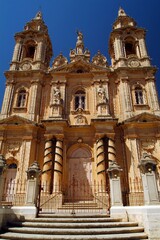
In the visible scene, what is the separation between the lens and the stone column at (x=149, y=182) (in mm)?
7867

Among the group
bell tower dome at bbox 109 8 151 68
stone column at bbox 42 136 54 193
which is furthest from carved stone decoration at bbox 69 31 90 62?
stone column at bbox 42 136 54 193

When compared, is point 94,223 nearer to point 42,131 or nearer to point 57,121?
point 57,121

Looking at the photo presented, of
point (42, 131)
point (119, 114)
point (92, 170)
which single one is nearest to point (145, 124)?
point (119, 114)

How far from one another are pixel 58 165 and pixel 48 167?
76 centimetres

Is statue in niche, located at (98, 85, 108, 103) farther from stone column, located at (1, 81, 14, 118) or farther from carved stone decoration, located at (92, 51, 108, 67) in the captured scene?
stone column, located at (1, 81, 14, 118)

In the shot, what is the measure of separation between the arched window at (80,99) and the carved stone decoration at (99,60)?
371cm

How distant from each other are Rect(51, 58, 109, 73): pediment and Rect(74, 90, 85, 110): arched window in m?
2.46

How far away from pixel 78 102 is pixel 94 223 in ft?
42.8

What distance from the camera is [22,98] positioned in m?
20.0

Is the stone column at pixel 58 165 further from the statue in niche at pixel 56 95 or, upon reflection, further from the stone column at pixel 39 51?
the stone column at pixel 39 51

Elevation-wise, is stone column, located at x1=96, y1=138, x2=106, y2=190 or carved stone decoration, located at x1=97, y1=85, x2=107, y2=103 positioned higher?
carved stone decoration, located at x1=97, y1=85, x2=107, y2=103

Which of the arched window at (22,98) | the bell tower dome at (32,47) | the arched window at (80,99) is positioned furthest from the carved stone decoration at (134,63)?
the arched window at (22,98)

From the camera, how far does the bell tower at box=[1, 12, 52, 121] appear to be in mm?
18969

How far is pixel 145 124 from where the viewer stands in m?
17.0
